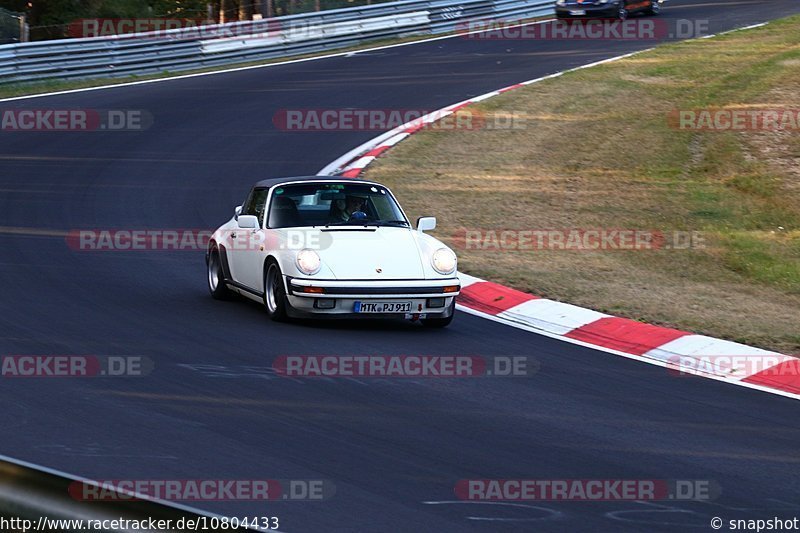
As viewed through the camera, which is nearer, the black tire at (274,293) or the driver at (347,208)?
the black tire at (274,293)

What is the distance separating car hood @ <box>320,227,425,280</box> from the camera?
10.1m

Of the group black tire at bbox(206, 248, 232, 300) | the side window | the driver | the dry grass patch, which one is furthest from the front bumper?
the dry grass patch

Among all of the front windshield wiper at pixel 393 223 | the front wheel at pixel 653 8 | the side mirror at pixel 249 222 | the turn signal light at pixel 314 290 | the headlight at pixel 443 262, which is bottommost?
the turn signal light at pixel 314 290

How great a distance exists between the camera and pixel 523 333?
10289 millimetres

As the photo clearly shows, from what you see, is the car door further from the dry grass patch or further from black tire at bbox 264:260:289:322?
the dry grass patch

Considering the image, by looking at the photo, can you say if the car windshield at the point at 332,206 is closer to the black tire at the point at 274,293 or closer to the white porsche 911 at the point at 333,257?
the white porsche 911 at the point at 333,257

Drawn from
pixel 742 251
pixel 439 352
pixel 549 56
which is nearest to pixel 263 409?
pixel 439 352

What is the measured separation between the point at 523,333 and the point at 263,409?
3490mm

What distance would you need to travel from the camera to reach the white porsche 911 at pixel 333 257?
998 centimetres

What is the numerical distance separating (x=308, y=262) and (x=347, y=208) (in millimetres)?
1191

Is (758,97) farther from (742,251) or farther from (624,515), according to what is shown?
(624,515)

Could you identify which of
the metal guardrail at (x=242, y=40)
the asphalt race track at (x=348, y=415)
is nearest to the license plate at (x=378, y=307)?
the asphalt race track at (x=348, y=415)

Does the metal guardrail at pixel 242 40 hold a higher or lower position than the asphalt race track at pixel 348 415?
higher

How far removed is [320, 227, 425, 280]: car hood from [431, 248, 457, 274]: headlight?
0.43 ft
